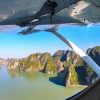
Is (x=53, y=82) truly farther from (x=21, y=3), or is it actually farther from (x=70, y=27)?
(x=21, y=3)

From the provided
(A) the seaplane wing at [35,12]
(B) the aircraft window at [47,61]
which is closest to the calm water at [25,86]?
(B) the aircraft window at [47,61]

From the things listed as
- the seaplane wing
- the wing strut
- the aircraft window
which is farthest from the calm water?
the seaplane wing

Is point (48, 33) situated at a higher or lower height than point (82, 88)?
higher

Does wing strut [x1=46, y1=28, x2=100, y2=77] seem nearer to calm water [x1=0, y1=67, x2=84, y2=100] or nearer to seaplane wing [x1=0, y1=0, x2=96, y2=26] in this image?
seaplane wing [x1=0, y1=0, x2=96, y2=26]

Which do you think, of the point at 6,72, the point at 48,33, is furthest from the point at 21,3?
the point at 6,72

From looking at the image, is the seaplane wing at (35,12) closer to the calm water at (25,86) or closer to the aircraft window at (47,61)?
the aircraft window at (47,61)

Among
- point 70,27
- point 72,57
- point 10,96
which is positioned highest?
point 70,27

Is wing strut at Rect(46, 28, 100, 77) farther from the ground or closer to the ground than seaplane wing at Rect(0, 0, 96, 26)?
closer to the ground
